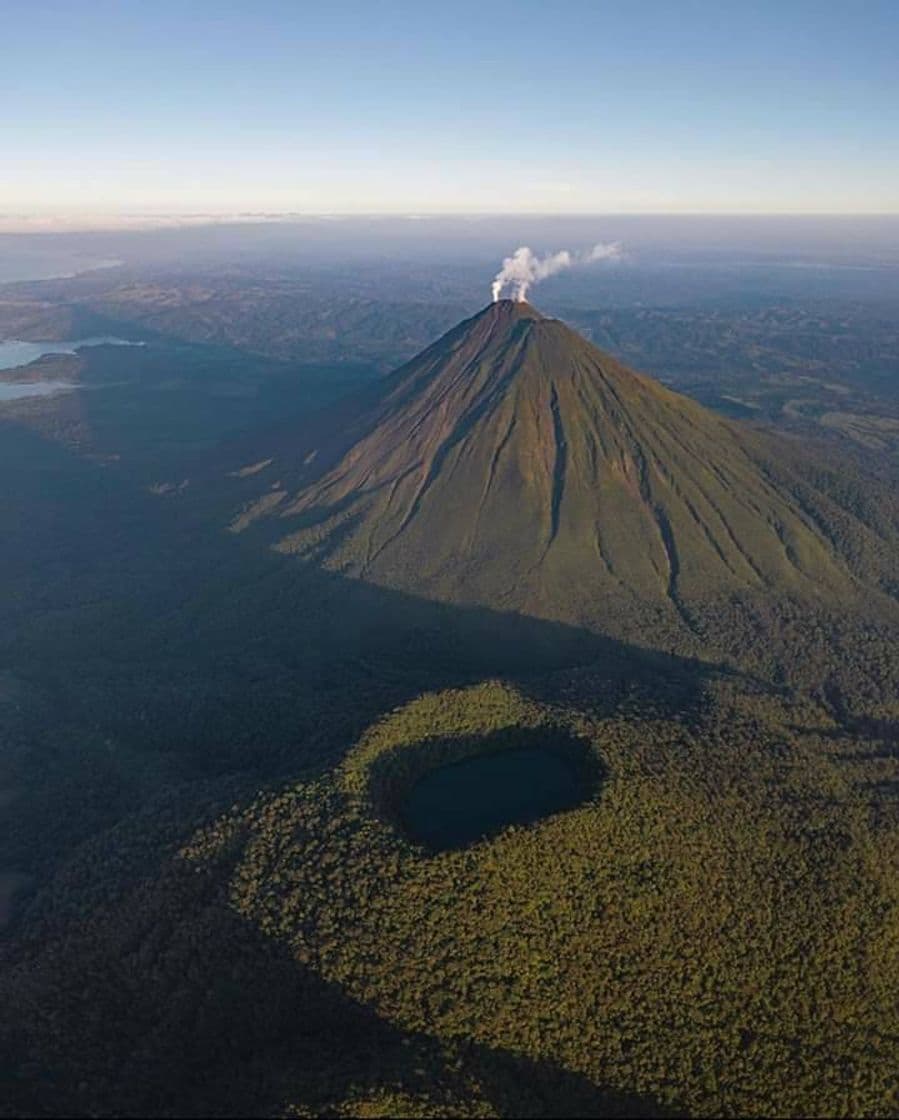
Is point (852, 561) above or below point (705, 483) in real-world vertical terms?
below

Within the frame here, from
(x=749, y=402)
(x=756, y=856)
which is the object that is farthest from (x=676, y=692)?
(x=749, y=402)

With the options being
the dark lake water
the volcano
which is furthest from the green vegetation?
the dark lake water

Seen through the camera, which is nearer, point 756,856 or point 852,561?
point 756,856

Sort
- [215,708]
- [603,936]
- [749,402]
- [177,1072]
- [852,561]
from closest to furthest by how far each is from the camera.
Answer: [177,1072] < [603,936] < [215,708] < [852,561] < [749,402]

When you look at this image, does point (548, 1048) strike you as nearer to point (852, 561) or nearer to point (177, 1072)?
point (177, 1072)

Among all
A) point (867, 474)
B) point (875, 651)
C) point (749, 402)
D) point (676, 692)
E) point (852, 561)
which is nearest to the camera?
point (676, 692)

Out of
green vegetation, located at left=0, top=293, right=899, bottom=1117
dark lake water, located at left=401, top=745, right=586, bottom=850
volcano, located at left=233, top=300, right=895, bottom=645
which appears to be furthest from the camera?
volcano, located at left=233, top=300, right=895, bottom=645

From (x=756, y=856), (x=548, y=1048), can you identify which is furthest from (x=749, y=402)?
(x=548, y=1048)

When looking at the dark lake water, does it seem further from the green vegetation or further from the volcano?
the volcano
